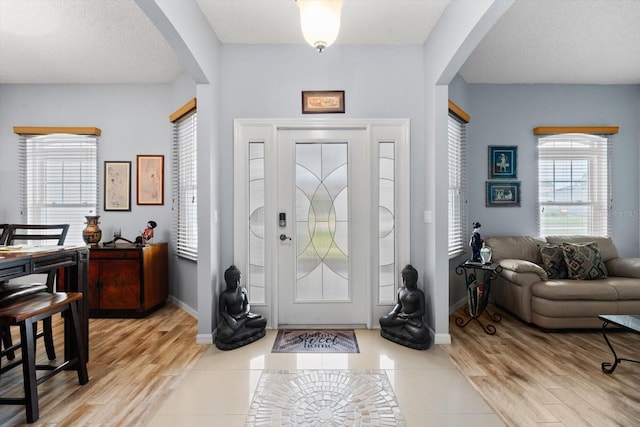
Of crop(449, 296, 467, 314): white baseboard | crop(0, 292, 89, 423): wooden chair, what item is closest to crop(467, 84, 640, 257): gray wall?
crop(449, 296, 467, 314): white baseboard

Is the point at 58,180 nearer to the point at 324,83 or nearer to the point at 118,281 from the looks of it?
the point at 118,281

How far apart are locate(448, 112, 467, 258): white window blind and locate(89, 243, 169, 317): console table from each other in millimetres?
3424

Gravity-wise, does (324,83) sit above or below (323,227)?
above

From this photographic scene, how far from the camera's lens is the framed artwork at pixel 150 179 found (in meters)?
4.12

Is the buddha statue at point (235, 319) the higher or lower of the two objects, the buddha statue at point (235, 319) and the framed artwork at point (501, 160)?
the lower

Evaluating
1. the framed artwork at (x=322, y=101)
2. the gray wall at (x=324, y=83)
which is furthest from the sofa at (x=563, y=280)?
the framed artwork at (x=322, y=101)

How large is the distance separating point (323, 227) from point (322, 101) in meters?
1.24

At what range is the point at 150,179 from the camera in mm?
4156

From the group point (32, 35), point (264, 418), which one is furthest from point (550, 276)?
point (32, 35)

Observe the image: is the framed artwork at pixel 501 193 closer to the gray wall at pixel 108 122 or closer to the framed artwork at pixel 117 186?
the gray wall at pixel 108 122

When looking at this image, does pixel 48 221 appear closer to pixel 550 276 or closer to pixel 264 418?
pixel 264 418

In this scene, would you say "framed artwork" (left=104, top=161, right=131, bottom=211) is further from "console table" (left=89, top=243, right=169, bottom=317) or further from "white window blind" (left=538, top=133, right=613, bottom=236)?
"white window blind" (left=538, top=133, right=613, bottom=236)

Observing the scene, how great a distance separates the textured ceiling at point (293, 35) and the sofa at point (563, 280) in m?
1.98

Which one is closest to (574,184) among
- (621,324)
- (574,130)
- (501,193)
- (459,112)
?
(574,130)
